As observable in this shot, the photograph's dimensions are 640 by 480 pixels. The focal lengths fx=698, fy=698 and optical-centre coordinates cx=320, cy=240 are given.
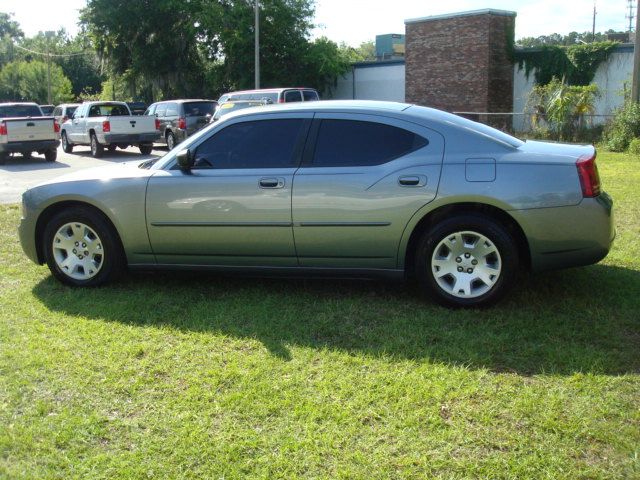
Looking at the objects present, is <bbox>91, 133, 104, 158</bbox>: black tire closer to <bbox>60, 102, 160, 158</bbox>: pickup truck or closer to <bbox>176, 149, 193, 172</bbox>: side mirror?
<bbox>60, 102, 160, 158</bbox>: pickup truck

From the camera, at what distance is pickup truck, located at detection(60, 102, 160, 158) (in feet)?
69.8

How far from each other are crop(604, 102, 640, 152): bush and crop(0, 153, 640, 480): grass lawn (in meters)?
14.9

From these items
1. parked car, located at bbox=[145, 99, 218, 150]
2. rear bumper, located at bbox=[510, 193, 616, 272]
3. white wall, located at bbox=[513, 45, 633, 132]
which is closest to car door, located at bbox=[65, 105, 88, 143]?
parked car, located at bbox=[145, 99, 218, 150]

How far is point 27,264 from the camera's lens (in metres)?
7.05

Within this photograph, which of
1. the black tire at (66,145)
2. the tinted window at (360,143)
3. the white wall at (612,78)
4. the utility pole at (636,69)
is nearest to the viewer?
the tinted window at (360,143)

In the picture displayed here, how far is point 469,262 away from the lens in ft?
17.3

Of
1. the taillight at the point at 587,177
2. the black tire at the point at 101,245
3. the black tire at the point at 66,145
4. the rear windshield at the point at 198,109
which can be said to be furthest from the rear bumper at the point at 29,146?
the taillight at the point at 587,177

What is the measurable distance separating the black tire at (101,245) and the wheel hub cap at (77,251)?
0.02m

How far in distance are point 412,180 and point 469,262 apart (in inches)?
29.8

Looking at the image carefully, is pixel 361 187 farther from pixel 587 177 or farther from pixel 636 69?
pixel 636 69

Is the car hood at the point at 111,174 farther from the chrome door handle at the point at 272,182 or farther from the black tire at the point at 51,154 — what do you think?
the black tire at the point at 51,154

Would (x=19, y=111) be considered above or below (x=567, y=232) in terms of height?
above

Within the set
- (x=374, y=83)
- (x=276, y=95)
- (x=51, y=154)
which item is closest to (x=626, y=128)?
(x=276, y=95)

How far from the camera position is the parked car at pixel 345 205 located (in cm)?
516
